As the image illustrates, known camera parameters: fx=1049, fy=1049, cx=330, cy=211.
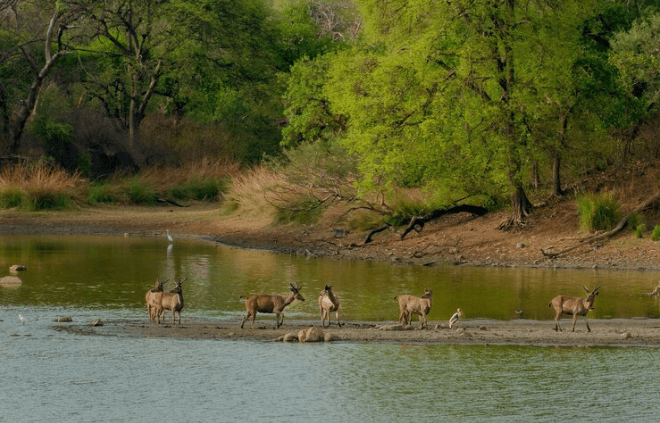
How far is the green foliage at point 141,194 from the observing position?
46406 mm

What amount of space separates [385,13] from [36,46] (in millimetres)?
29878

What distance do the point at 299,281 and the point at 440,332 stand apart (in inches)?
A: 317

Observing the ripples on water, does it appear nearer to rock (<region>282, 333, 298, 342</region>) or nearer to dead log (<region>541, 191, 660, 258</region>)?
rock (<region>282, 333, 298, 342</region>)

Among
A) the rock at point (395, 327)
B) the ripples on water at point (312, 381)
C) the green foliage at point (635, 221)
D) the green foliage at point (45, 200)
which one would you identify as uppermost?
the green foliage at point (45, 200)

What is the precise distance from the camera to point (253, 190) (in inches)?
1561

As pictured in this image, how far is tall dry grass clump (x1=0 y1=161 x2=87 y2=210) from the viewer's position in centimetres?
4291

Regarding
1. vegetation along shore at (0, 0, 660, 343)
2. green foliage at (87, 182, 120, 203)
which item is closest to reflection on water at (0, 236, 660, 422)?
vegetation along shore at (0, 0, 660, 343)

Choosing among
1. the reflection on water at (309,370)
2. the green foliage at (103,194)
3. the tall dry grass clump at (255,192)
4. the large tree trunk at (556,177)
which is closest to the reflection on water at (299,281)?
the reflection on water at (309,370)

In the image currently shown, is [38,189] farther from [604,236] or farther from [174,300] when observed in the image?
[174,300]

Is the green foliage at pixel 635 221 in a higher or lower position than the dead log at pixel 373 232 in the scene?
higher

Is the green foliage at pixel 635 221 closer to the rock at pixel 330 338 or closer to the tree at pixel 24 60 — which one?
the rock at pixel 330 338

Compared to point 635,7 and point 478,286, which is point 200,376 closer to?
point 478,286

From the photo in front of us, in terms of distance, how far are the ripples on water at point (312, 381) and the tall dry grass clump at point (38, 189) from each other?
2553 cm

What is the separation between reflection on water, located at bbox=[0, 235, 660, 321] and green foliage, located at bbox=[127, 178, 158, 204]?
12.2 metres
